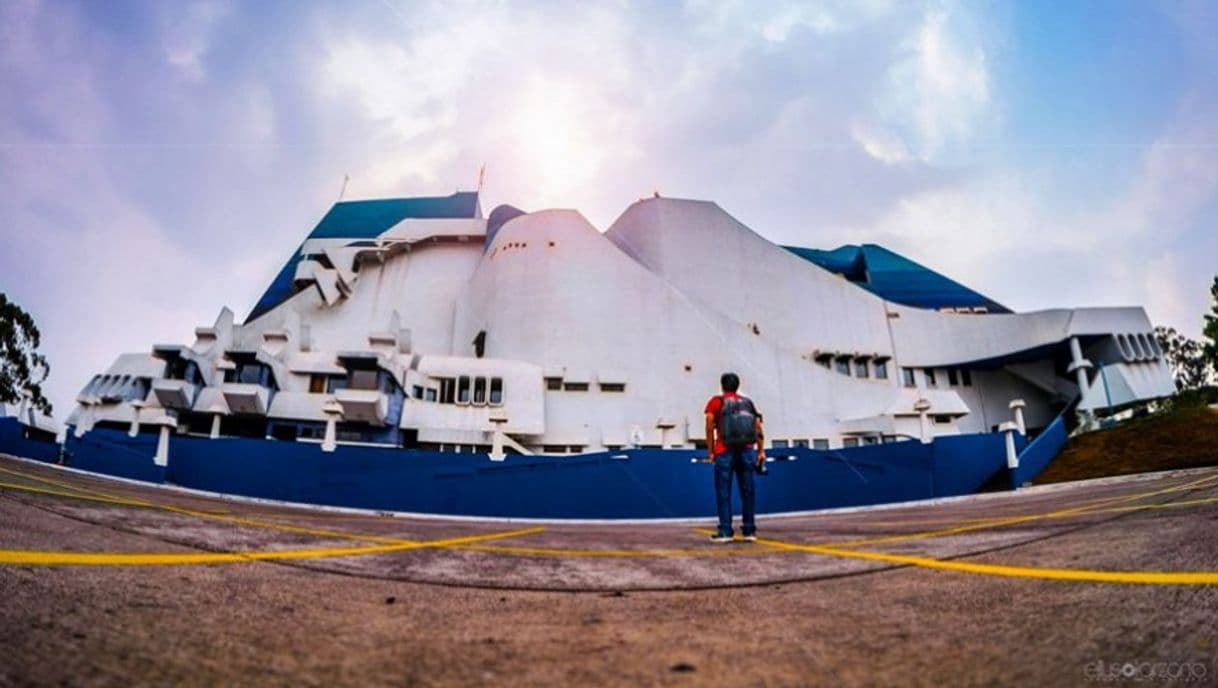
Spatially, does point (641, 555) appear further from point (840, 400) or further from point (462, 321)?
point (462, 321)

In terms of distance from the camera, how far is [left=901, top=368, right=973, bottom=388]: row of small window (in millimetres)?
30047

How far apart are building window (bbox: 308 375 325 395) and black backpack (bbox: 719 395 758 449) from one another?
20630 mm

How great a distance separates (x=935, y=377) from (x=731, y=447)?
30.8 m

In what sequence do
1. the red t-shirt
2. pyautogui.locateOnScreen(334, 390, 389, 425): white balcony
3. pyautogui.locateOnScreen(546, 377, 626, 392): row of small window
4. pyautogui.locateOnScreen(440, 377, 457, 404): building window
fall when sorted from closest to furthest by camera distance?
the red t-shirt → pyautogui.locateOnScreen(334, 390, 389, 425): white balcony → pyautogui.locateOnScreen(440, 377, 457, 404): building window → pyautogui.locateOnScreen(546, 377, 626, 392): row of small window

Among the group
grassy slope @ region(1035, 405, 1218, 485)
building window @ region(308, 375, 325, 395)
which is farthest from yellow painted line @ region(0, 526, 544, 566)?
grassy slope @ region(1035, 405, 1218, 485)

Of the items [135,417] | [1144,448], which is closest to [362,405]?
[135,417]

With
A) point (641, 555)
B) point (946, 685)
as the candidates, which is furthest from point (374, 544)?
point (946, 685)

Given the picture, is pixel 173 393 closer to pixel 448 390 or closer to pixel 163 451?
pixel 163 451

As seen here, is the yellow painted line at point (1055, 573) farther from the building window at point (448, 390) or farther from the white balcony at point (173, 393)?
the white balcony at point (173, 393)

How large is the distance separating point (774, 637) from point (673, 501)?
12.3 metres

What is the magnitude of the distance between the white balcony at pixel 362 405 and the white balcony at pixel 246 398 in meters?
3.92

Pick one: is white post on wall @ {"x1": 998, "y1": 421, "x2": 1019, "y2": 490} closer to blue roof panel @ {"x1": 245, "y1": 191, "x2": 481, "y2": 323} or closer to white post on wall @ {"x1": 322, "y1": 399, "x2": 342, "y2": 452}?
white post on wall @ {"x1": 322, "y1": 399, "x2": 342, "y2": 452}

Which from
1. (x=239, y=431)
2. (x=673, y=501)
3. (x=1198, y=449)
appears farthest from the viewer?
(x=239, y=431)

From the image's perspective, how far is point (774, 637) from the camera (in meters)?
1.74
